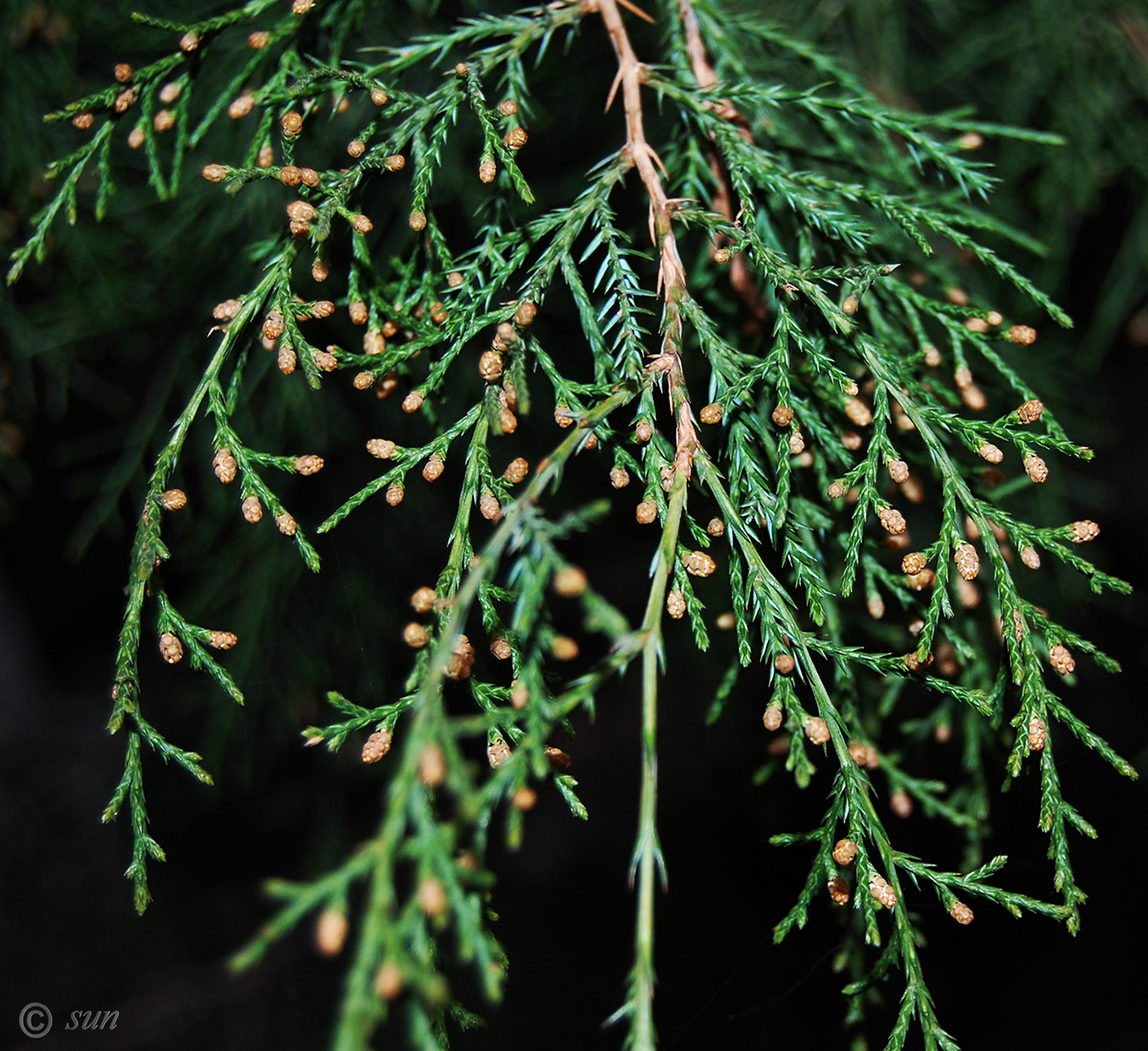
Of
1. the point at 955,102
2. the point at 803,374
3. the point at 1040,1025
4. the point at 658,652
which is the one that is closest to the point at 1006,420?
the point at 803,374

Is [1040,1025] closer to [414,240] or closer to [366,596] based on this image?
[366,596]

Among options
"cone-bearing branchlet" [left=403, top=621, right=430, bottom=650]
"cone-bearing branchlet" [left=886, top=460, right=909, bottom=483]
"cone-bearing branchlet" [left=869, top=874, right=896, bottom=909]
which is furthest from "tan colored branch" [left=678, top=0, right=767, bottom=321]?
"cone-bearing branchlet" [left=869, top=874, right=896, bottom=909]

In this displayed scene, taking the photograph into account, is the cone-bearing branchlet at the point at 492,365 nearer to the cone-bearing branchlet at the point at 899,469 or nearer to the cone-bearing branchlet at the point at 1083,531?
the cone-bearing branchlet at the point at 899,469

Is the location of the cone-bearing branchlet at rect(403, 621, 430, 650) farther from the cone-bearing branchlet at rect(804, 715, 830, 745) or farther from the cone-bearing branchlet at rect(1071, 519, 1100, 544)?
the cone-bearing branchlet at rect(1071, 519, 1100, 544)

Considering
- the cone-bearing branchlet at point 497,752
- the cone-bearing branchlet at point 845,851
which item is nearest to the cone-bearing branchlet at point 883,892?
the cone-bearing branchlet at point 845,851

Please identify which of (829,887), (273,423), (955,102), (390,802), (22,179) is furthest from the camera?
(955,102)

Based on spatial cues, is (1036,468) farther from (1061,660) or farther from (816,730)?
(816,730)
